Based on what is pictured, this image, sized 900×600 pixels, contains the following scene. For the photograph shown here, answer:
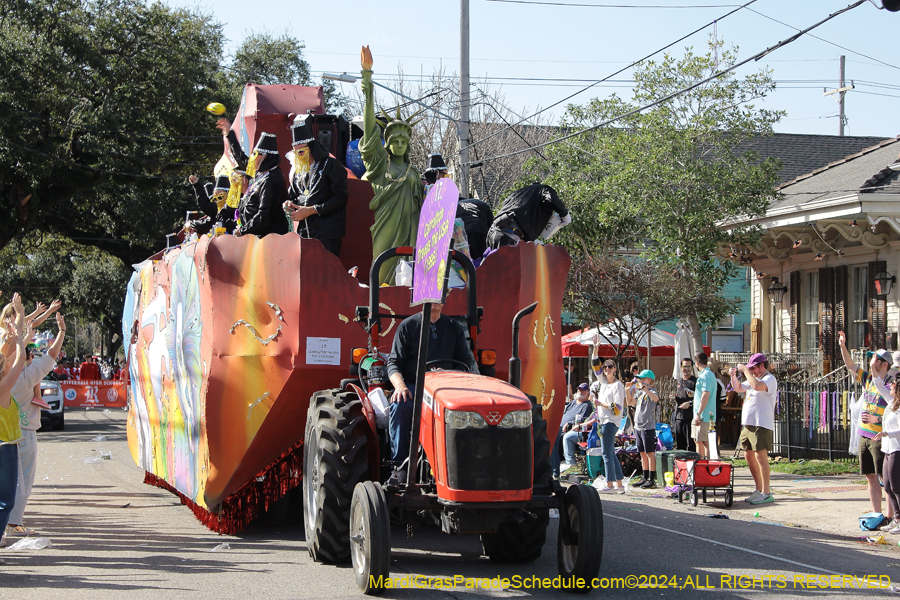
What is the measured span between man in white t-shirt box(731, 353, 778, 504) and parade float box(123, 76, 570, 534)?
385 cm

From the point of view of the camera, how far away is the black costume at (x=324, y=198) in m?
8.70

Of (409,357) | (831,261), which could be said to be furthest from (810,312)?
(409,357)

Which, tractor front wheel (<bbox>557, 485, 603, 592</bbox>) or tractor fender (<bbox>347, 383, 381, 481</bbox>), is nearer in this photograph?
tractor front wheel (<bbox>557, 485, 603, 592</bbox>)

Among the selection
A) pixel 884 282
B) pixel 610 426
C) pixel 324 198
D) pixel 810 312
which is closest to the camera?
pixel 324 198

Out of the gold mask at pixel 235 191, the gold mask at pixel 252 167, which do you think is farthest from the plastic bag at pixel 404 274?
the gold mask at pixel 235 191

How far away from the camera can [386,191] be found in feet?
29.0

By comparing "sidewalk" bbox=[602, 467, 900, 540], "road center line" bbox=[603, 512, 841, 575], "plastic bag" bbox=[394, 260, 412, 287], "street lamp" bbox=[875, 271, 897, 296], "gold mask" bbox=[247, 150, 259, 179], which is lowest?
"sidewalk" bbox=[602, 467, 900, 540]

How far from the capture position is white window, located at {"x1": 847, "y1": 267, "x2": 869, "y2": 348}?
1778 centimetres

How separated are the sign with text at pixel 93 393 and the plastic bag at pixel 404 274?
2367 centimetres

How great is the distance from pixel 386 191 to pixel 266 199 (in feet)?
3.98

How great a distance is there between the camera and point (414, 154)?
32.2 meters

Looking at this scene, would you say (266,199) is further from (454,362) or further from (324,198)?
(454,362)

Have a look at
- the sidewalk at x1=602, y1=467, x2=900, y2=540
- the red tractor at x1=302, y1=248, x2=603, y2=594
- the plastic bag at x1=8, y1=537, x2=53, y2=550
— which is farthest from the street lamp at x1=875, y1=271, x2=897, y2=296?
the plastic bag at x1=8, y1=537, x2=53, y2=550

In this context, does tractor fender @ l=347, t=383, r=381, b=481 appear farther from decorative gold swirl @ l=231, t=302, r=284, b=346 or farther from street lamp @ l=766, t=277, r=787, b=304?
street lamp @ l=766, t=277, r=787, b=304
